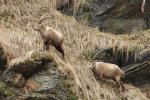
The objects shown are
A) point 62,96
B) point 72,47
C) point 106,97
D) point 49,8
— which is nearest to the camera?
point 62,96

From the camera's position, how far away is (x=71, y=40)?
1431 centimetres

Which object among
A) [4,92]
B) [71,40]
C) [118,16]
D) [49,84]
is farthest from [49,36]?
[118,16]

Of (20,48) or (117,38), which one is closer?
(20,48)

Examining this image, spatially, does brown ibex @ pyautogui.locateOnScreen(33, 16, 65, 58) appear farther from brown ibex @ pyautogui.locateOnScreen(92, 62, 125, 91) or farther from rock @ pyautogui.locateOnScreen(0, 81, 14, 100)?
rock @ pyautogui.locateOnScreen(0, 81, 14, 100)

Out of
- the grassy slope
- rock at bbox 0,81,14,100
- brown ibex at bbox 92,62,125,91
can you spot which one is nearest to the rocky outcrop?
the grassy slope

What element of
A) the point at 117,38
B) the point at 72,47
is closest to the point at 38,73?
the point at 72,47

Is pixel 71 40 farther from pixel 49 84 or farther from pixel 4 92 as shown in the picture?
pixel 4 92

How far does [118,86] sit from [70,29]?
261 centimetres

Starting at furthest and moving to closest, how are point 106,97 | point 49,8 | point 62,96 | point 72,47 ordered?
1. point 49,8
2. point 72,47
3. point 106,97
4. point 62,96

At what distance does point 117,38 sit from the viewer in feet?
48.0

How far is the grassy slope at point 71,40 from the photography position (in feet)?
41.0

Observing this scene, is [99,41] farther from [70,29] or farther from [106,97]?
[106,97]

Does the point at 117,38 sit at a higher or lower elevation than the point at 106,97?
higher

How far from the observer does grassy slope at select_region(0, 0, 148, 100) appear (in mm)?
12500
